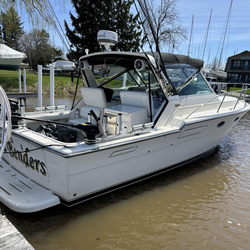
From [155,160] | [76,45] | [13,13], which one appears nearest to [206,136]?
[155,160]

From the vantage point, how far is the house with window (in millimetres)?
35719

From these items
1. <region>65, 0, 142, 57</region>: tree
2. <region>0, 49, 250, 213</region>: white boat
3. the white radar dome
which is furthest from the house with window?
the white radar dome

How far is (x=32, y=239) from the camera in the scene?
2775 millimetres

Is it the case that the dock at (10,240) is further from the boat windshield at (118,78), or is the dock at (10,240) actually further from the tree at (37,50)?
the tree at (37,50)

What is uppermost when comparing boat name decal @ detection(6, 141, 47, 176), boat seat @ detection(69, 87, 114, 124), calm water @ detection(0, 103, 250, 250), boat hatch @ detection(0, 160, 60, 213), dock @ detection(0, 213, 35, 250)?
boat seat @ detection(69, 87, 114, 124)

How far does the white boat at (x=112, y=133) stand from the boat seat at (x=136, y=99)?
0.02 metres

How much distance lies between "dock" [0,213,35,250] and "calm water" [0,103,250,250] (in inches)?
24.3

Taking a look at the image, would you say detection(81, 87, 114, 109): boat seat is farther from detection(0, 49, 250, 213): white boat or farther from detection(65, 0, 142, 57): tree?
detection(65, 0, 142, 57): tree

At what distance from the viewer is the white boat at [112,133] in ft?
9.96

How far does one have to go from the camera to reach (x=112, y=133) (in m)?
4.09

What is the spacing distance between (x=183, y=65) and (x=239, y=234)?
3.38 metres

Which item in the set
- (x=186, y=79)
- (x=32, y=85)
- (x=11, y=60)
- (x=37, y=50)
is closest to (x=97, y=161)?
(x=186, y=79)

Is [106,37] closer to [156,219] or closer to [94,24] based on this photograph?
[156,219]

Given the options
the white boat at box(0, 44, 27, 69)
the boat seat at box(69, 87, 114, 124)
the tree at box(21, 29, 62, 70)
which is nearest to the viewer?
the boat seat at box(69, 87, 114, 124)
